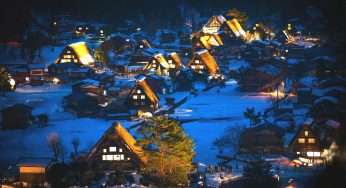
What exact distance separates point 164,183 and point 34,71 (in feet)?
64.5

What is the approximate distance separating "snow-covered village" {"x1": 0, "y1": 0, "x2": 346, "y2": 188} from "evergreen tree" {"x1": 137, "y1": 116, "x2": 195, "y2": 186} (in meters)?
0.04

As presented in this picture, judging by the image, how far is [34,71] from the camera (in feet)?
104

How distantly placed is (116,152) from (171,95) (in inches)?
503

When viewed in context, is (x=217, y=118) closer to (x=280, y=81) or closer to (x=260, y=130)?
(x=260, y=130)

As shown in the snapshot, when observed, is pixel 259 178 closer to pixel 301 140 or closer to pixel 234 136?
pixel 301 140

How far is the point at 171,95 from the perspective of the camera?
28.5m

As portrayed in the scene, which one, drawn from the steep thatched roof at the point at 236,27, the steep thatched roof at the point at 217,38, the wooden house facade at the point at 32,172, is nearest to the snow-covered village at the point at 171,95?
the wooden house facade at the point at 32,172

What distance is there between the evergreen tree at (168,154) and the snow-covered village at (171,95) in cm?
4

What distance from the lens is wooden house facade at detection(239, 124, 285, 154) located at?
58.0 ft

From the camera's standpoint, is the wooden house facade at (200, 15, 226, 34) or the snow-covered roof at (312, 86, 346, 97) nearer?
the snow-covered roof at (312, 86, 346, 97)

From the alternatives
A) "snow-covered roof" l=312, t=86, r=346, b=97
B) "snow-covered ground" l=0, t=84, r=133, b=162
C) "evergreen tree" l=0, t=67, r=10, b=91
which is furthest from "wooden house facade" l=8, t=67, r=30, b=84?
"snow-covered roof" l=312, t=86, r=346, b=97

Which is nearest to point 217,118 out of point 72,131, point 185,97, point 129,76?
point 185,97

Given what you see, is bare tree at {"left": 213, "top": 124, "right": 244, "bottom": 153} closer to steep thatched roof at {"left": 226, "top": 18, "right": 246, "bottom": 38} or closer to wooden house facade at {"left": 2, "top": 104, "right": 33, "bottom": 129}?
wooden house facade at {"left": 2, "top": 104, "right": 33, "bottom": 129}

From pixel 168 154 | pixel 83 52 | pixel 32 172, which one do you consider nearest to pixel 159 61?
pixel 83 52
